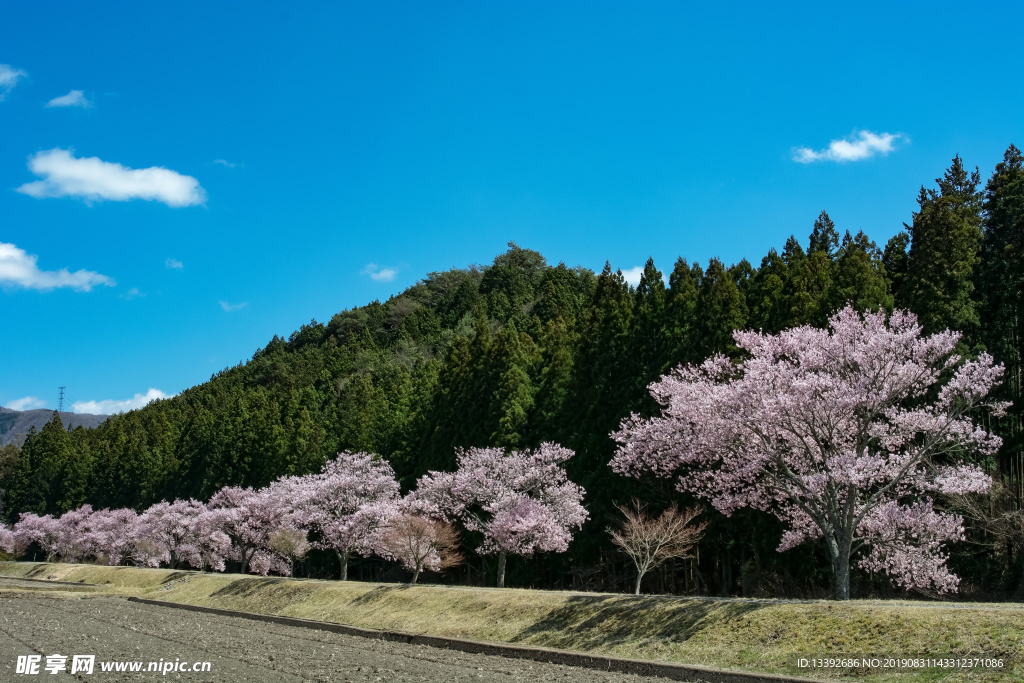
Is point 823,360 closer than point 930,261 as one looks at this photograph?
Yes

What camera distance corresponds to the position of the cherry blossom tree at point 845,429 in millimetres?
18031

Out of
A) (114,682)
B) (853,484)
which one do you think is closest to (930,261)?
(853,484)

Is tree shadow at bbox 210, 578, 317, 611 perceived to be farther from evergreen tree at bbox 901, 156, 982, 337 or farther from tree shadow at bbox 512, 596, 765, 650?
evergreen tree at bbox 901, 156, 982, 337

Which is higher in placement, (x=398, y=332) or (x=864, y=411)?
(x=398, y=332)

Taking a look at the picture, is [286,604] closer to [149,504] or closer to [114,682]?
[114,682]

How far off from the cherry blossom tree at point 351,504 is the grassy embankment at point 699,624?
7253mm

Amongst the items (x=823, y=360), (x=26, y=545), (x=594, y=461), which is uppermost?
(x=823, y=360)

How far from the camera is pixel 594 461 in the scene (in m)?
34.4

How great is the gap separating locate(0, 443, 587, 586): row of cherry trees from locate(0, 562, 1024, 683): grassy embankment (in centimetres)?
468

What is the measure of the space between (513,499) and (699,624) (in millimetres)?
16521

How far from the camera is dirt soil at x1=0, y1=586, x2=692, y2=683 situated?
14445 mm

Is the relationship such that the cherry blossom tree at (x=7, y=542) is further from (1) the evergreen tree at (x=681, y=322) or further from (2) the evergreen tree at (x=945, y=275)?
(2) the evergreen tree at (x=945, y=275)

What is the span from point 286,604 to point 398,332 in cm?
8399

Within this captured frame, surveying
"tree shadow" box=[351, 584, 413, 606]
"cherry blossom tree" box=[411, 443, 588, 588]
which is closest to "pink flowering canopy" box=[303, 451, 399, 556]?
"cherry blossom tree" box=[411, 443, 588, 588]
